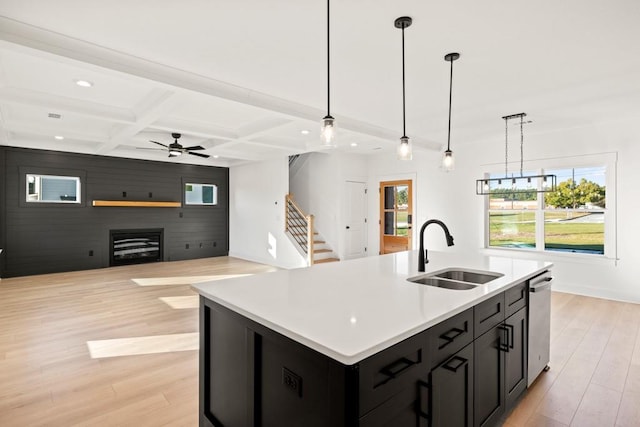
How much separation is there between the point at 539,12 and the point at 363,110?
2439 mm

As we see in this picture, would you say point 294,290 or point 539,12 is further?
point 539,12

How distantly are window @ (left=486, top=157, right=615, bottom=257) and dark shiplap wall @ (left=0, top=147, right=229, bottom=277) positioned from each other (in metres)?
7.22

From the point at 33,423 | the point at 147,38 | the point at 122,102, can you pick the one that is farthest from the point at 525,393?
the point at 122,102

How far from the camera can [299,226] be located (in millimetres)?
8117

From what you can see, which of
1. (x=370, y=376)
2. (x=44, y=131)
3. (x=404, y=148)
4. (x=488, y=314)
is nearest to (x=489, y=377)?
(x=488, y=314)

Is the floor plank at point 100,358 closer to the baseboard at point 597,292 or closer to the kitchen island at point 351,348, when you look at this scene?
the kitchen island at point 351,348

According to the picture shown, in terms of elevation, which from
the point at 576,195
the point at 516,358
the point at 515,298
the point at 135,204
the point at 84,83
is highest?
the point at 84,83

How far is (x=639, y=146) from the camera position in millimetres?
4715

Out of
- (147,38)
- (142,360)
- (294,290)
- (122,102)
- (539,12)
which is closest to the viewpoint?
(294,290)

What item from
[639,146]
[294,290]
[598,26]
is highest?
[598,26]

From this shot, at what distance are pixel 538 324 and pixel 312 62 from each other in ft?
9.25

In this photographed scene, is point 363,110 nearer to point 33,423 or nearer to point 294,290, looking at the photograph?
point 294,290

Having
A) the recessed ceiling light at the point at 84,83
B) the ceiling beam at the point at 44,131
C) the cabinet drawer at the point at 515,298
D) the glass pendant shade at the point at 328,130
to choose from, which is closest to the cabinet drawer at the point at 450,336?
the cabinet drawer at the point at 515,298

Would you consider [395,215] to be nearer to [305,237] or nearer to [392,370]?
[305,237]
